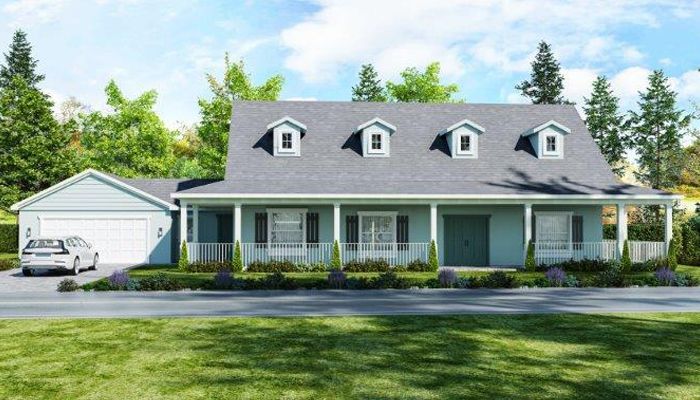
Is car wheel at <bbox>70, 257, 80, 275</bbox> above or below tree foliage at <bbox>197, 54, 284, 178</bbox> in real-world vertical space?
below

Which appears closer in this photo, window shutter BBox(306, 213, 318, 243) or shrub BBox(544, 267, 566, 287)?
shrub BBox(544, 267, 566, 287)

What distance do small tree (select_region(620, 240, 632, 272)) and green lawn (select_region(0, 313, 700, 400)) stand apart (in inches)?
545

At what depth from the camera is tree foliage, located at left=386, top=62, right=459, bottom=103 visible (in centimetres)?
5478

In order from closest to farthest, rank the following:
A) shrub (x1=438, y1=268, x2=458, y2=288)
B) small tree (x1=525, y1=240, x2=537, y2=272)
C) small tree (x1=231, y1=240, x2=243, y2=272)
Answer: shrub (x1=438, y1=268, x2=458, y2=288)
small tree (x1=231, y1=240, x2=243, y2=272)
small tree (x1=525, y1=240, x2=537, y2=272)

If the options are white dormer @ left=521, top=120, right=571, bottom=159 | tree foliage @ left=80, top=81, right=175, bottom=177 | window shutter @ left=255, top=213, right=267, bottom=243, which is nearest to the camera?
window shutter @ left=255, top=213, right=267, bottom=243

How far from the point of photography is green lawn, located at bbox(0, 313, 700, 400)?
7527mm

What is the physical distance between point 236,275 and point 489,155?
566 inches

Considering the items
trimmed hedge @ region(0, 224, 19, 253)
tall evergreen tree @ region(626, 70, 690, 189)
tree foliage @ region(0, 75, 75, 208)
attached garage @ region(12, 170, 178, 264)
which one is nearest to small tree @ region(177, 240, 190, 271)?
attached garage @ region(12, 170, 178, 264)

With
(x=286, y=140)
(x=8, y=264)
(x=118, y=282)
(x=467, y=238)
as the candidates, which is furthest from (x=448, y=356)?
(x=8, y=264)

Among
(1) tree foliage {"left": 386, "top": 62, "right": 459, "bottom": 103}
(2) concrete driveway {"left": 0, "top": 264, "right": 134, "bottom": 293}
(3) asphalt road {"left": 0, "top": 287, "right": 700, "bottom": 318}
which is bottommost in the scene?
(3) asphalt road {"left": 0, "top": 287, "right": 700, "bottom": 318}

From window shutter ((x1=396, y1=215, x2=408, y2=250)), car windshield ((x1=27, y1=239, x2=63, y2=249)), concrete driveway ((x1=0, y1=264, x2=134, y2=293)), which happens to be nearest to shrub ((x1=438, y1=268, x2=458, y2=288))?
window shutter ((x1=396, y1=215, x2=408, y2=250))

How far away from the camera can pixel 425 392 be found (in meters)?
7.37

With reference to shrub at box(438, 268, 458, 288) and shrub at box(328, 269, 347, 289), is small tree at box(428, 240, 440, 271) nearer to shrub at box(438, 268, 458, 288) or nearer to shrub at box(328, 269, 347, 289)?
shrub at box(438, 268, 458, 288)

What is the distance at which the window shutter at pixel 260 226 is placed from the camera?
28484 mm
